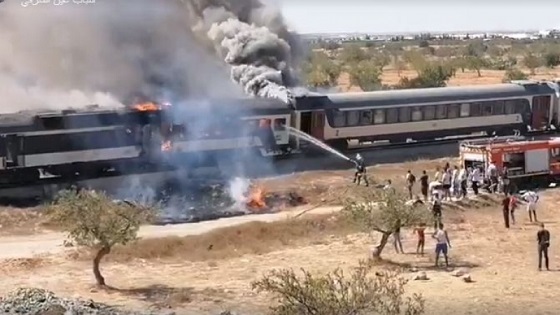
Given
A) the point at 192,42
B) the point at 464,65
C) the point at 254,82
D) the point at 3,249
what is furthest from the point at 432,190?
the point at 464,65

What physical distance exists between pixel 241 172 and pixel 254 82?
1022 centimetres

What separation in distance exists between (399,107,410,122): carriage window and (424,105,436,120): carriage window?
3.43ft

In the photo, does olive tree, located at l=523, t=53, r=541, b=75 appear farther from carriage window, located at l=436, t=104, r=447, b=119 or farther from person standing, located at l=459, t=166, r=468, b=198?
person standing, located at l=459, t=166, r=468, b=198

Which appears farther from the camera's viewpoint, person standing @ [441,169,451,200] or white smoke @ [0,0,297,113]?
white smoke @ [0,0,297,113]

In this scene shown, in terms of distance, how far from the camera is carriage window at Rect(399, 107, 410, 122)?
40.8m

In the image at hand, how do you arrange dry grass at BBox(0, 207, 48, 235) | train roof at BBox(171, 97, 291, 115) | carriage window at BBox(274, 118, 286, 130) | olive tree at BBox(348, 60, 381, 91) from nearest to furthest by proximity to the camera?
dry grass at BBox(0, 207, 48, 235), train roof at BBox(171, 97, 291, 115), carriage window at BBox(274, 118, 286, 130), olive tree at BBox(348, 60, 381, 91)

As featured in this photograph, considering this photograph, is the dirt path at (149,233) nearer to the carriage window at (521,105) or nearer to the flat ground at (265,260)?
the flat ground at (265,260)

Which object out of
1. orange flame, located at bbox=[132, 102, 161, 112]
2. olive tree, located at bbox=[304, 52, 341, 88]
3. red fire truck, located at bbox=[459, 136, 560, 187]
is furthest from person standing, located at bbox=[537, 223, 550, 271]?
olive tree, located at bbox=[304, 52, 341, 88]

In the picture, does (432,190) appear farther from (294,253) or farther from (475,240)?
(294,253)

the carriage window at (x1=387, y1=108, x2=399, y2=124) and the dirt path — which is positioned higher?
the carriage window at (x1=387, y1=108, x2=399, y2=124)

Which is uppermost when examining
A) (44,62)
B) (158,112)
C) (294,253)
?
(44,62)

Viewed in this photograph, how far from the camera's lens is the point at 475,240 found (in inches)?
1019

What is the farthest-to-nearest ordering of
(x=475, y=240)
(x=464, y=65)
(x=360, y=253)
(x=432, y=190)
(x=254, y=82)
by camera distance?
(x=464, y=65)
(x=254, y=82)
(x=432, y=190)
(x=475, y=240)
(x=360, y=253)

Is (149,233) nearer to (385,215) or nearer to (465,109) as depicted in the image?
(385,215)
